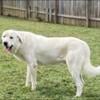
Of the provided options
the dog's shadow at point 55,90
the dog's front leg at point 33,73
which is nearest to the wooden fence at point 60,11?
the dog's shadow at point 55,90

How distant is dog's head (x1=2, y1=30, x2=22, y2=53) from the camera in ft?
22.6

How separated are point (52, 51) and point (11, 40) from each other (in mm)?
682

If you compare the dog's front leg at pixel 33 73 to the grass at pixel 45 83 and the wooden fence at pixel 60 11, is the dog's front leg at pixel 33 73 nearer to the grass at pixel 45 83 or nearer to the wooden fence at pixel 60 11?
the grass at pixel 45 83

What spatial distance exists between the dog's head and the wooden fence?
9640mm

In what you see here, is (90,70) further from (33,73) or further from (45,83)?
(45,83)

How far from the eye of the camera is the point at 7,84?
776cm

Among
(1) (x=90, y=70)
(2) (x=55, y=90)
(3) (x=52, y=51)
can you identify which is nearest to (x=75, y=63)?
Result: (1) (x=90, y=70)

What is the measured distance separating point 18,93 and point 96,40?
6463 millimetres

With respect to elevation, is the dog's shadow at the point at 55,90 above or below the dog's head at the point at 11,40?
below

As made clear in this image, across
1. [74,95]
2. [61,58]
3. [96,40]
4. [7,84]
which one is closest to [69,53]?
[61,58]

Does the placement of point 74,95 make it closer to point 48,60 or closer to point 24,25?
point 48,60

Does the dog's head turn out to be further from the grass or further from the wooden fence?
the wooden fence

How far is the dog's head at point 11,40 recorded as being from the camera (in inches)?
271

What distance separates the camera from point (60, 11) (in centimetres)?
1806
